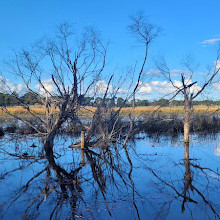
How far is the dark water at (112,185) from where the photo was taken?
593 centimetres

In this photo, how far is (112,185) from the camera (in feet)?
26.0

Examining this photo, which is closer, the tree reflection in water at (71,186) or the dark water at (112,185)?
the dark water at (112,185)

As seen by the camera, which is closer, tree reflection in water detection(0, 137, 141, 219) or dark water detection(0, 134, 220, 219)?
dark water detection(0, 134, 220, 219)

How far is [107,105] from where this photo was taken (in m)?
16.0

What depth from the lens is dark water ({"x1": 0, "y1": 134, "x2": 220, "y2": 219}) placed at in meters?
5.93

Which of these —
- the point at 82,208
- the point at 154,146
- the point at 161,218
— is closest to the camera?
the point at 161,218

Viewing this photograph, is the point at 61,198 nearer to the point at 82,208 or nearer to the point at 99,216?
the point at 82,208

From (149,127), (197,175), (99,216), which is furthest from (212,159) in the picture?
Answer: (149,127)

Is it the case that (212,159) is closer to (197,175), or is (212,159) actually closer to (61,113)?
(197,175)

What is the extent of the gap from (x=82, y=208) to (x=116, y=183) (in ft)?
7.37

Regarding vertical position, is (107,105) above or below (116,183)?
above

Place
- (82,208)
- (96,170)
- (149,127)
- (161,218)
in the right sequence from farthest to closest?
1. (149,127)
2. (96,170)
3. (82,208)
4. (161,218)

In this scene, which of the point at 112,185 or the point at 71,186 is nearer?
the point at 71,186

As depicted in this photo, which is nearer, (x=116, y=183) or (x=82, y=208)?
(x=82, y=208)
